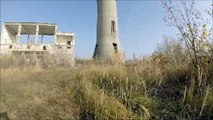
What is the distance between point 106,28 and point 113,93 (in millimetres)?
15872

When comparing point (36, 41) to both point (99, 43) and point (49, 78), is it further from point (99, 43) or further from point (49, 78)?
point (49, 78)

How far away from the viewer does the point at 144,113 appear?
398cm

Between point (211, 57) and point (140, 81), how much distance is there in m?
A: 1.50

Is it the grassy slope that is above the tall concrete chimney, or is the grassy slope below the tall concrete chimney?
below

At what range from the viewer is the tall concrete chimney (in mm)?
19766

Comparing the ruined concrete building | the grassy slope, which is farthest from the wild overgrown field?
the ruined concrete building

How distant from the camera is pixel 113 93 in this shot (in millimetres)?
4648

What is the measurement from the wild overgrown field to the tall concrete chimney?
13.8m

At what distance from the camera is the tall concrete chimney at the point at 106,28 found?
19.8 m

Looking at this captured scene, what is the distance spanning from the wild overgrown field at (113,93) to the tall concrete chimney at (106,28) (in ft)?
45.3

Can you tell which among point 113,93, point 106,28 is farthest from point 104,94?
point 106,28

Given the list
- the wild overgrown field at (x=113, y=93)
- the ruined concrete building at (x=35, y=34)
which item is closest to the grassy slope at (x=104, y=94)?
the wild overgrown field at (x=113, y=93)

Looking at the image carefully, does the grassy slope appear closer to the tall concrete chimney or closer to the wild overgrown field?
the wild overgrown field

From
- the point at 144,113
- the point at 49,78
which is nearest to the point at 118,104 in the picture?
the point at 144,113
